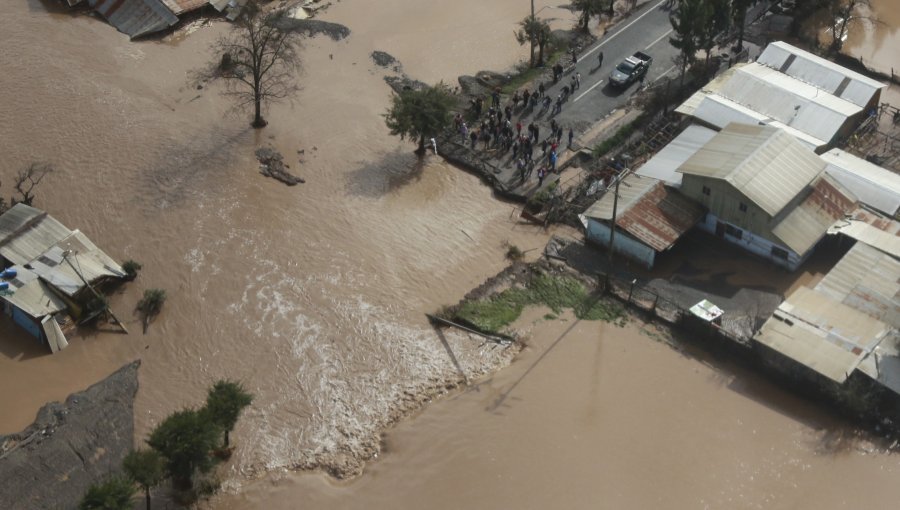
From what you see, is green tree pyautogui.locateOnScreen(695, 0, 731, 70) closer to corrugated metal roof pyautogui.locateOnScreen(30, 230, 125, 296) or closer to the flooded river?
the flooded river

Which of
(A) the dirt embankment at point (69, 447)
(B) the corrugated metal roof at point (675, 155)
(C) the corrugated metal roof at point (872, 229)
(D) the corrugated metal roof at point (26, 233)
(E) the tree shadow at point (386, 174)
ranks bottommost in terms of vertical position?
(C) the corrugated metal roof at point (872, 229)

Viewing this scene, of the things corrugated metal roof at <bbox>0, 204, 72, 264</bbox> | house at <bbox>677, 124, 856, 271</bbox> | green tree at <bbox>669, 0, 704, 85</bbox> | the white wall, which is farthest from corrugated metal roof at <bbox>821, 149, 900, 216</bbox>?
corrugated metal roof at <bbox>0, 204, 72, 264</bbox>

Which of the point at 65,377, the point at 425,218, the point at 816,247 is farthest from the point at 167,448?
the point at 816,247

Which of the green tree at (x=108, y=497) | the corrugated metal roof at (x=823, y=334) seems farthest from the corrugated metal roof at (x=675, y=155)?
the green tree at (x=108, y=497)

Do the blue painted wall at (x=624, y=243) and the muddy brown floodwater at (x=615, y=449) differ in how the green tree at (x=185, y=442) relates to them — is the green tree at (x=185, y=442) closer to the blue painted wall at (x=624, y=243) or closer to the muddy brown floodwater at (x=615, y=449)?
the muddy brown floodwater at (x=615, y=449)

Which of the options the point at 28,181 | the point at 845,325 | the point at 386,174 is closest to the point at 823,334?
the point at 845,325

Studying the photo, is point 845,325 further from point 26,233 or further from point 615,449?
point 26,233
